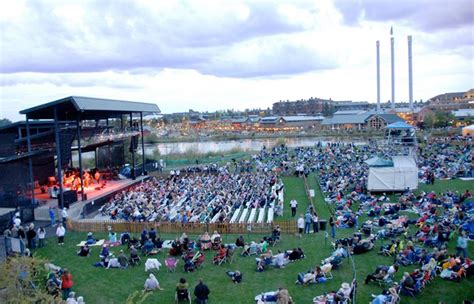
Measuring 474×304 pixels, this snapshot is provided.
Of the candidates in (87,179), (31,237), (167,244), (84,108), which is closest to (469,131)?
(87,179)

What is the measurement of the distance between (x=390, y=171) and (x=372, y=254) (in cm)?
1122

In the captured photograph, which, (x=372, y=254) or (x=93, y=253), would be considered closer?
(x=372, y=254)

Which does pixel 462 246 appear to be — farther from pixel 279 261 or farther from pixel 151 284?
pixel 151 284

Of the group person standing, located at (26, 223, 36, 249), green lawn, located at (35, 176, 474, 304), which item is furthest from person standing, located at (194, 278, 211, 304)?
person standing, located at (26, 223, 36, 249)

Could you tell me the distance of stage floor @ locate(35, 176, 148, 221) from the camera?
20.0m

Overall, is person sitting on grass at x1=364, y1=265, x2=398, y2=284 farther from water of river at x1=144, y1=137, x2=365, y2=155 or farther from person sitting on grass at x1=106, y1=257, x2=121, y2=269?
water of river at x1=144, y1=137, x2=365, y2=155

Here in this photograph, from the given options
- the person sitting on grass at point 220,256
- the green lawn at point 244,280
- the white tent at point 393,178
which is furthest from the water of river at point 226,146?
the person sitting on grass at point 220,256

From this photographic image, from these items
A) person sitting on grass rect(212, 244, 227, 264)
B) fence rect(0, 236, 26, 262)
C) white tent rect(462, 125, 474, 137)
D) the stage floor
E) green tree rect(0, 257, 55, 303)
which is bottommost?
person sitting on grass rect(212, 244, 227, 264)

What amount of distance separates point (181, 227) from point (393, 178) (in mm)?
13318

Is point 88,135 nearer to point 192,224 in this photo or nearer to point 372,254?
point 192,224

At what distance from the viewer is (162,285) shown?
11844mm

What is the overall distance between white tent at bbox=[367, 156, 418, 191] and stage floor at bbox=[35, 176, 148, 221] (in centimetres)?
1593

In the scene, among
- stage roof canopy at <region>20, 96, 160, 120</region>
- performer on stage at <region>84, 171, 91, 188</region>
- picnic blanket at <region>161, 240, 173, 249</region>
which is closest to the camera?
picnic blanket at <region>161, 240, 173, 249</region>

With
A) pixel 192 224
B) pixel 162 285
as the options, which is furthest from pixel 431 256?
pixel 192 224
